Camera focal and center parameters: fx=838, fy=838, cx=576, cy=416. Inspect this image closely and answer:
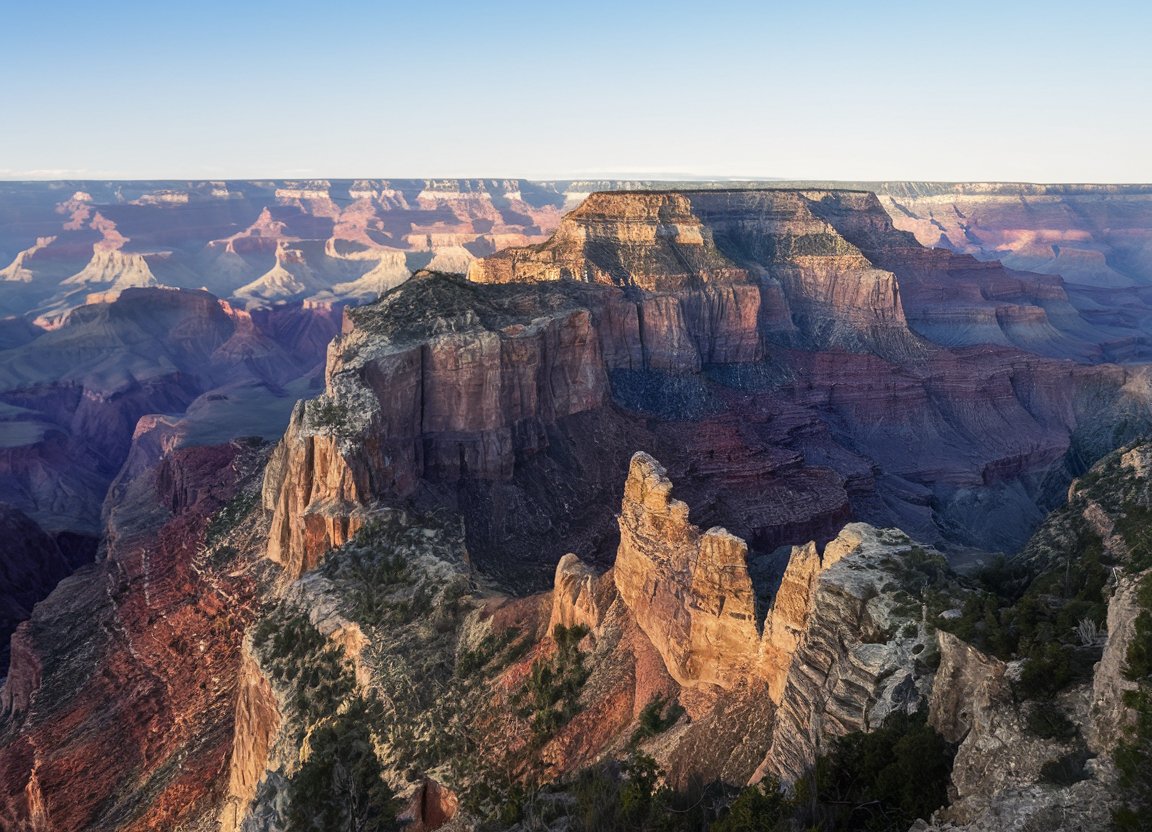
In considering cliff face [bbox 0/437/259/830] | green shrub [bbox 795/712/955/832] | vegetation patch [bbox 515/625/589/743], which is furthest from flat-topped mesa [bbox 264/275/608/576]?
green shrub [bbox 795/712/955/832]

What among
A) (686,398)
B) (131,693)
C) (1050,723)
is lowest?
(131,693)

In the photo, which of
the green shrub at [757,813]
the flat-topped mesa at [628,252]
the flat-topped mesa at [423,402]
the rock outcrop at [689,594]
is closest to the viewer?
the green shrub at [757,813]

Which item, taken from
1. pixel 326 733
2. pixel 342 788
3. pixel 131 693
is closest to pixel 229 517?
pixel 131 693

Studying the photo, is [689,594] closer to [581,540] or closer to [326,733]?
[326,733]

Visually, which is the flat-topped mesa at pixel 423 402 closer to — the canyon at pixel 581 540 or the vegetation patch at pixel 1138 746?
the canyon at pixel 581 540

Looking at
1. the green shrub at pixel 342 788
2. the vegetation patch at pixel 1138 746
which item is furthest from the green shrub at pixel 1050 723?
the green shrub at pixel 342 788

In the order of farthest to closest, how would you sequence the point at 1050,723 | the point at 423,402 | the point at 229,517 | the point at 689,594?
the point at 229,517
the point at 423,402
the point at 689,594
the point at 1050,723
